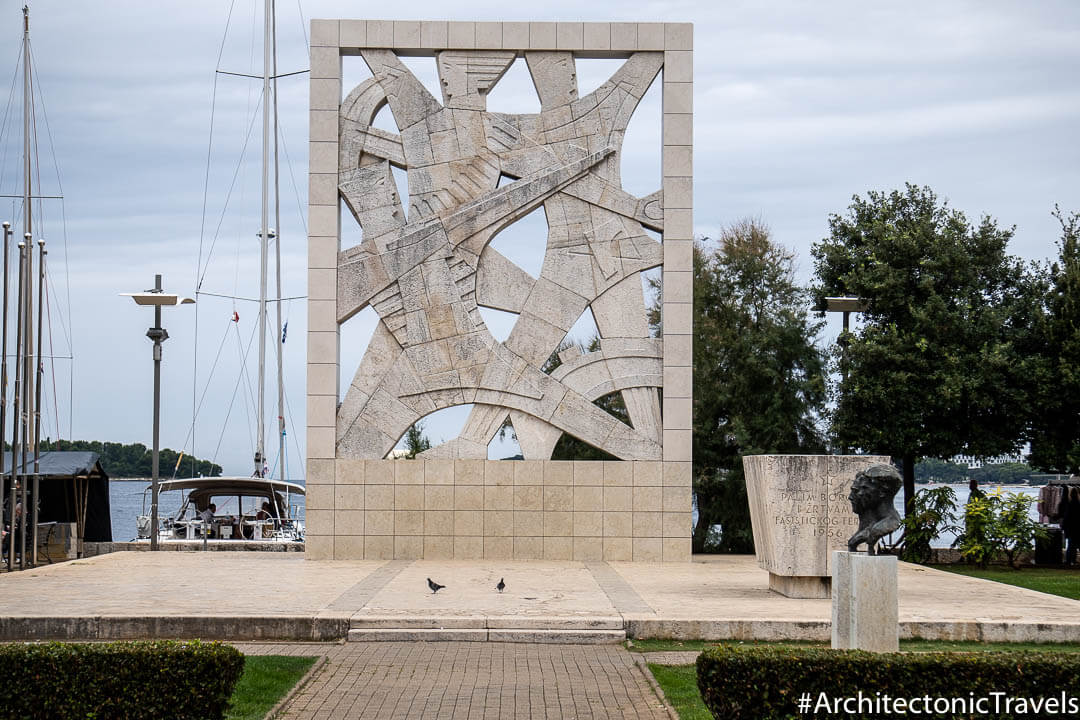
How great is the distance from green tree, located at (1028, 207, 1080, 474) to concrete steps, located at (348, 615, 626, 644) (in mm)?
12704

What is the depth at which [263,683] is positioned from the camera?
30.6 ft

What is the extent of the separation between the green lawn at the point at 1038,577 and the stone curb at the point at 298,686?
10.4 m

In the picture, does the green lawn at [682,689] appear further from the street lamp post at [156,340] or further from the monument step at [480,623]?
the street lamp post at [156,340]

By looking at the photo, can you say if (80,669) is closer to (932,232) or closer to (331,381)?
(331,381)

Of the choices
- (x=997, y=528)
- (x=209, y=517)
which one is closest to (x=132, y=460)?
(x=209, y=517)

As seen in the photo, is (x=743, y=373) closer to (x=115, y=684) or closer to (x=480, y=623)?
(x=480, y=623)

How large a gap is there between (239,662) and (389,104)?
1358 centimetres

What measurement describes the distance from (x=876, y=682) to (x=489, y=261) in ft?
42.2

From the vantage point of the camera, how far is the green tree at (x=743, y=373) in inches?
994

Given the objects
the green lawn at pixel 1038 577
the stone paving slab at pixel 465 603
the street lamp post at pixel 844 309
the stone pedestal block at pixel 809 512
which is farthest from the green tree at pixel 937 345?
the stone pedestal block at pixel 809 512

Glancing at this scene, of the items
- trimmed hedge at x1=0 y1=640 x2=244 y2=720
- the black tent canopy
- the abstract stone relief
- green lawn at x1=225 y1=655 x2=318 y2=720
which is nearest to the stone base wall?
the abstract stone relief

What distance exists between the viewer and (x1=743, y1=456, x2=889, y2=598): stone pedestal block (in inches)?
544

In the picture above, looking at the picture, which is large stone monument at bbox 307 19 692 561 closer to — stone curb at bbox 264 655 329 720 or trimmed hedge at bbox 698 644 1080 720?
stone curb at bbox 264 655 329 720

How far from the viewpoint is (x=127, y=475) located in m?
57.3
